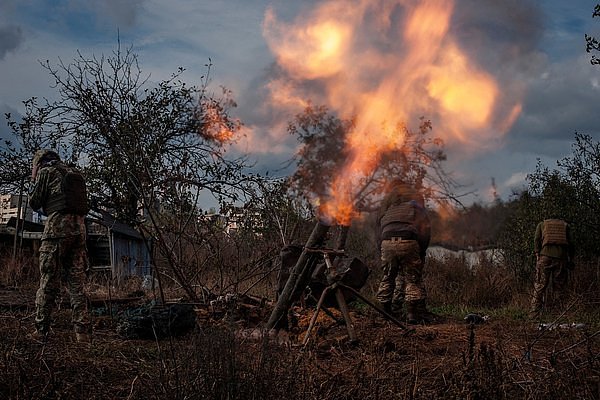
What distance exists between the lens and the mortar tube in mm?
6766

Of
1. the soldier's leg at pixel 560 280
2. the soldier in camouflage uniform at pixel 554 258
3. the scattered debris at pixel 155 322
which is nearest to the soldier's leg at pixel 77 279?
the scattered debris at pixel 155 322

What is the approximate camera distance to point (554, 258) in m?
10.7

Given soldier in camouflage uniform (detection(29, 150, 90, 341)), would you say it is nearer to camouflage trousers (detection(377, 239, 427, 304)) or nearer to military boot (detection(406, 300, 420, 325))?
camouflage trousers (detection(377, 239, 427, 304))

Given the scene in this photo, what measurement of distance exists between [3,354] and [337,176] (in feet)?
12.5

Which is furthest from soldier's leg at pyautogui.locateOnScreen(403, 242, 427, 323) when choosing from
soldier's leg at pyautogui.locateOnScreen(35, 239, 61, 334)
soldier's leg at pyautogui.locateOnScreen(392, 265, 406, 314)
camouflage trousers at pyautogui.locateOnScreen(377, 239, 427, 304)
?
soldier's leg at pyautogui.locateOnScreen(35, 239, 61, 334)

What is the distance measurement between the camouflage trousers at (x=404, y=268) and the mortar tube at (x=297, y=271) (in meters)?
2.26

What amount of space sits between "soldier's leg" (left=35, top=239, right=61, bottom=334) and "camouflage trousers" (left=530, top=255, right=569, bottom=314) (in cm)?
751

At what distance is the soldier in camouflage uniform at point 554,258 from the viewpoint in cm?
1065

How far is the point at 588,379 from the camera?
4453mm

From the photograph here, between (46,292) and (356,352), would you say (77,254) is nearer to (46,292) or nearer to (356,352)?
(46,292)

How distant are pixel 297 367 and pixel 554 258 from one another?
762 cm

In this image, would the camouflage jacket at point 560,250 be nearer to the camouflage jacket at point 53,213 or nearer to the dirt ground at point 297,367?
the dirt ground at point 297,367

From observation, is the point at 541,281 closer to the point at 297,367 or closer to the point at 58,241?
the point at 297,367

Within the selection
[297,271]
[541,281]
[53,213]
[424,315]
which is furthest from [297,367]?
[541,281]
